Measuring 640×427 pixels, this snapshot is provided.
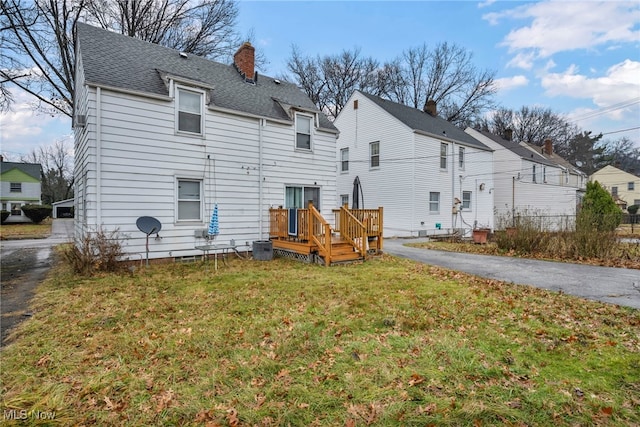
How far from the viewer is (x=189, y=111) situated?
960 cm

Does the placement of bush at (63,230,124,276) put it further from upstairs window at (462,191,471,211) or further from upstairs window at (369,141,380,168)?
upstairs window at (462,191,471,211)

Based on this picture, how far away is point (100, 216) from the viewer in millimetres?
8109

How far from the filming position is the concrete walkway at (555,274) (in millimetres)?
6270

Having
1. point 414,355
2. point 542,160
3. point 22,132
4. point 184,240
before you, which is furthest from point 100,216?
point 542,160

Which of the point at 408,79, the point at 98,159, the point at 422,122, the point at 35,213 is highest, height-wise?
the point at 408,79

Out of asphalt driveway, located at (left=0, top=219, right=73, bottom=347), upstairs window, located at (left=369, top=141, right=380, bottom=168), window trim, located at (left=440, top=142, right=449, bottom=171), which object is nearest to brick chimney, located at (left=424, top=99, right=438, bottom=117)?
window trim, located at (left=440, top=142, right=449, bottom=171)

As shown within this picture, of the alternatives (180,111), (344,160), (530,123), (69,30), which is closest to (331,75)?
(344,160)

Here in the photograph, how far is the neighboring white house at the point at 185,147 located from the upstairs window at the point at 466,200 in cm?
1141

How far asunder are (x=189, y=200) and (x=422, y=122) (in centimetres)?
1512

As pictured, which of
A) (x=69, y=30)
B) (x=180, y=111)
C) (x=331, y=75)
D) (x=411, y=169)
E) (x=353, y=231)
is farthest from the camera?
(x=331, y=75)

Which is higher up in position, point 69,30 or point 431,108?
point 69,30

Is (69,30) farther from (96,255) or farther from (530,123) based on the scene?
(530,123)

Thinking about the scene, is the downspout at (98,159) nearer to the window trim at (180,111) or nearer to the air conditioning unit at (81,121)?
the air conditioning unit at (81,121)

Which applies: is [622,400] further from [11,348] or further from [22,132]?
[22,132]
